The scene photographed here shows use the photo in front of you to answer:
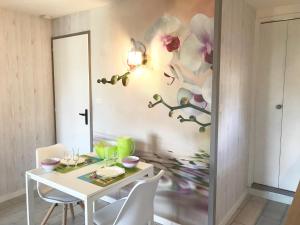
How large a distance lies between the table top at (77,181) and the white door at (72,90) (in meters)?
1.20

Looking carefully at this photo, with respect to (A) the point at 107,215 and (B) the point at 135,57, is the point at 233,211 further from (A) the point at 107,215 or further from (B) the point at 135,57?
(B) the point at 135,57

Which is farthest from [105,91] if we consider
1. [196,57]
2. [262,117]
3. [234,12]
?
[262,117]

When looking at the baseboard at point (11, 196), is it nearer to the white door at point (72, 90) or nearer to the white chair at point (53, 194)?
the white door at point (72, 90)

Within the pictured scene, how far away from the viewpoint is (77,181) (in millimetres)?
1888

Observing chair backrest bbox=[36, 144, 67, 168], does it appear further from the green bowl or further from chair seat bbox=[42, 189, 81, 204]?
the green bowl

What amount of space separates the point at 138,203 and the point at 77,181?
500 mm

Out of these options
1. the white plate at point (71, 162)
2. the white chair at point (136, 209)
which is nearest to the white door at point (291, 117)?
the white chair at point (136, 209)

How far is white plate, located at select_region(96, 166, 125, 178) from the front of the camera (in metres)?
1.98

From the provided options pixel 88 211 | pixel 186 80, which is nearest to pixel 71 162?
pixel 88 211

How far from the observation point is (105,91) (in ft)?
9.88

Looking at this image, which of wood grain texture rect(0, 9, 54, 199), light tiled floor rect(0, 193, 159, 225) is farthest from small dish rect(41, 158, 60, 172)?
wood grain texture rect(0, 9, 54, 199)

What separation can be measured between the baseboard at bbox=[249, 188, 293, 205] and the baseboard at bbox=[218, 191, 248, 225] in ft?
0.36

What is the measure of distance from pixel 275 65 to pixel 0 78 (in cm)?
329

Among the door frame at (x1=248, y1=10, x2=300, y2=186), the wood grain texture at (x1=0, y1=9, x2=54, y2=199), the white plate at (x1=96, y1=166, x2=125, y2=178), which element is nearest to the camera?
the white plate at (x1=96, y1=166, x2=125, y2=178)
